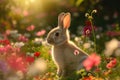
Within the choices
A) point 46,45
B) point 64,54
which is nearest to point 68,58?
point 64,54

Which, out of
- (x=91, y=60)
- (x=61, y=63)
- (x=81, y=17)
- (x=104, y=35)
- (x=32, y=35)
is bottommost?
(x=91, y=60)

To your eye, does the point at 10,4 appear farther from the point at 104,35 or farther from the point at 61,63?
the point at 61,63

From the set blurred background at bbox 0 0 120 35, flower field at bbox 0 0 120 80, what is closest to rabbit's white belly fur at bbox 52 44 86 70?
flower field at bbox 0 0 120 80

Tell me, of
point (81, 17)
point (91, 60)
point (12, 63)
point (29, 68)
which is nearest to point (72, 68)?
point (29, 68)

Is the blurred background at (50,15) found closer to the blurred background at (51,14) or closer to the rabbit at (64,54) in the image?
the blurred background at (51,14)

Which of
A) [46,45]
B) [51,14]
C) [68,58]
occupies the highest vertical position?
[51,14]

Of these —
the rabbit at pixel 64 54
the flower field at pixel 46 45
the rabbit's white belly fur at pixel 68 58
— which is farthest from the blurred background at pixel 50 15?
the rabbit's white belly fur at pixel 68 58

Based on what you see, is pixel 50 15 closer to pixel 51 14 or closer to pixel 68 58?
pixel 51 14

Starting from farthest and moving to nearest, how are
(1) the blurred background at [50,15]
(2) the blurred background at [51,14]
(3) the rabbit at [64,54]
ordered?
1. (2) the blurred background at [51,14]
2. (1) the blurred background at [50,15]
3. (3) the rabbit at [64,54]

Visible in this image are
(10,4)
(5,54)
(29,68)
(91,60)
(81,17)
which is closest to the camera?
(91,60)
